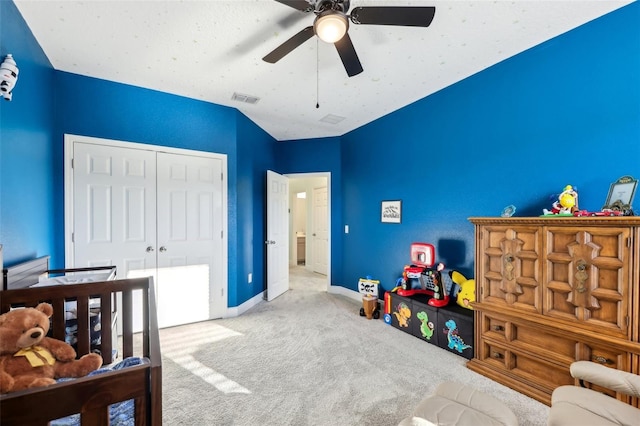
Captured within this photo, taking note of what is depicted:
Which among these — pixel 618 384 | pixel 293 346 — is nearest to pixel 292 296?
pixel 293 346

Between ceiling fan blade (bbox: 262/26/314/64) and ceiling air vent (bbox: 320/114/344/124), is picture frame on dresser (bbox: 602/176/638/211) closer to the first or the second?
ceiling fan blade (bbox: 262/26/314/64)

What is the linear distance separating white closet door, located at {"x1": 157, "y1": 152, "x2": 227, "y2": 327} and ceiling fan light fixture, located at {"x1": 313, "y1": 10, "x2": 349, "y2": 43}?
2325mm

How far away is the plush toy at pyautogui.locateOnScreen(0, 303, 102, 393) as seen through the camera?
100 centimetres

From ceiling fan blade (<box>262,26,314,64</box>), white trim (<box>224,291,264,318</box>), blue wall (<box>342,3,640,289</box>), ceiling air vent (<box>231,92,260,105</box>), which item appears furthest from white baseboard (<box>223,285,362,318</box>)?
ceiling fan blade (<box>262,26,314,64</box>)

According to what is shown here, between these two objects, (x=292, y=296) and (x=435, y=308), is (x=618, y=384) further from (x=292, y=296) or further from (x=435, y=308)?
(x=292, y=296)

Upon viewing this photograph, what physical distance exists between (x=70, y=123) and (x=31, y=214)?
1119 mm

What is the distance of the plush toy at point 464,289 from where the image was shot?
8.57 feet

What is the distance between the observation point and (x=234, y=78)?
2.82 meters

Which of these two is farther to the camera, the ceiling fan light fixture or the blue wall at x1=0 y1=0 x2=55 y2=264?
the blue wall at x1=0 y1=0 x2=55 y2=264

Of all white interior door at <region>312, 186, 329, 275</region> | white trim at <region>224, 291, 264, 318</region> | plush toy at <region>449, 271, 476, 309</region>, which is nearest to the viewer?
plush toy at <region>449, 271, 476, 309</region>

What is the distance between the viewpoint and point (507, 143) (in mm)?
2557

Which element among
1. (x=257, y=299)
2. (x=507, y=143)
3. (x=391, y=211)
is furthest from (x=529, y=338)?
(x=257, y=299)

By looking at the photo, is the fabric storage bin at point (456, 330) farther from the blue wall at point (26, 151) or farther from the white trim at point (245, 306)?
the blue wall at point (26, 151)

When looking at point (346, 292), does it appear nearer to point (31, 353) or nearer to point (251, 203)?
point (251, 203)
